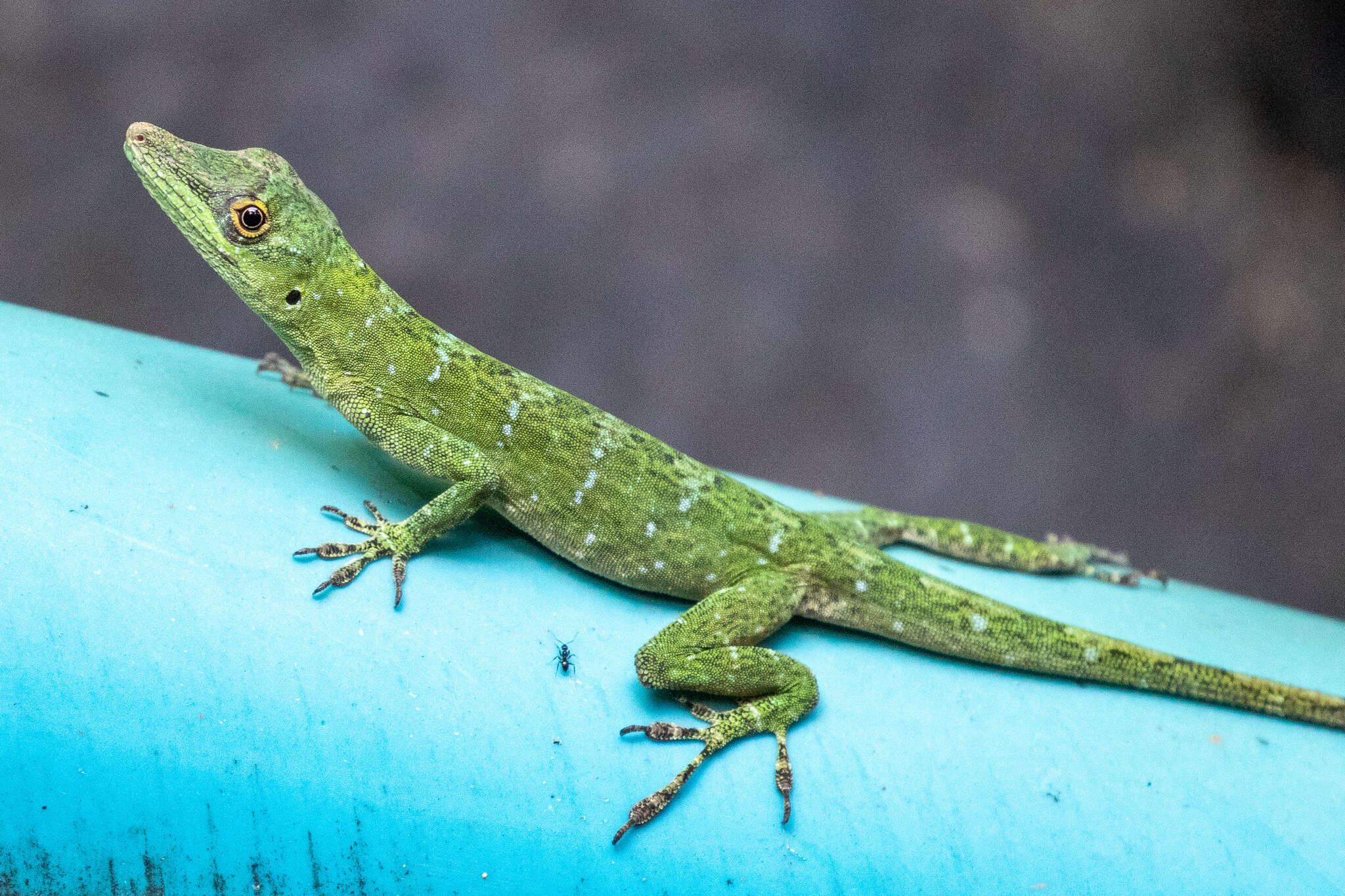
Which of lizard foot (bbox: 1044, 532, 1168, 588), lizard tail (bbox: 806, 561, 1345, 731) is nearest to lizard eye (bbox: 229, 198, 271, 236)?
lizard tail (bbox: 806, 561, 1345, 731)

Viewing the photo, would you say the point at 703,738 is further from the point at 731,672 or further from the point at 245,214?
the point at 245,214

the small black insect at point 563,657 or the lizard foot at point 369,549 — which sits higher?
the small black insect at point 563,657

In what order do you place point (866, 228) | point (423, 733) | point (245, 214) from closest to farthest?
point (423, 733) → point (245, 214) → point (866, 228)

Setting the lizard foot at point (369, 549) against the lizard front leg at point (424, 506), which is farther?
the lizard front leg at point (424, 506)

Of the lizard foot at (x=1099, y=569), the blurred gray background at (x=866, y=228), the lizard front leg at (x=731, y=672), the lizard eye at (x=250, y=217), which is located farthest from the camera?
the blurred gray background at (x=866, y=228)

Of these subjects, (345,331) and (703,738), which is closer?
(703,738)

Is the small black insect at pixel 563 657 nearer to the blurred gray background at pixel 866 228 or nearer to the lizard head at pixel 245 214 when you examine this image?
the lizard head at pixel 245 214

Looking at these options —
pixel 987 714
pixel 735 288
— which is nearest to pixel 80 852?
pixel 987 714

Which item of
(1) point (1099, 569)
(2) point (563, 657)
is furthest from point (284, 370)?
(1) point (1099, 569)

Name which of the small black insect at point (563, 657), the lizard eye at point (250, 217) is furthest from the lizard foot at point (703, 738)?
the lizard eye at point (250, 217)
